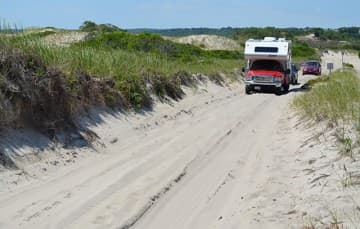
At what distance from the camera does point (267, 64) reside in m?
30.6

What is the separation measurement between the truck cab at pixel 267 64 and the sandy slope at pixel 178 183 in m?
15.5

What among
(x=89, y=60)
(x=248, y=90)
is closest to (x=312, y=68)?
(x=248, y=90)

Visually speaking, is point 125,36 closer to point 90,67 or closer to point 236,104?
point 236,104

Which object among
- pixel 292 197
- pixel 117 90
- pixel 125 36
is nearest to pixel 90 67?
pixel 117 90

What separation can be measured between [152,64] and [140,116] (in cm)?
623

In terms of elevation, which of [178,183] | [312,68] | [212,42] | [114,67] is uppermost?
[114,67]

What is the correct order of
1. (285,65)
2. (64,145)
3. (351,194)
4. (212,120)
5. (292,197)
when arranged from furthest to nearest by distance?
(285,65) → (212,120) → (64,145) → (292,197) → (351,194)

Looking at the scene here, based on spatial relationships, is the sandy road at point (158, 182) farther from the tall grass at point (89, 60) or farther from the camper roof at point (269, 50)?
the camper roof at point (269, 50)

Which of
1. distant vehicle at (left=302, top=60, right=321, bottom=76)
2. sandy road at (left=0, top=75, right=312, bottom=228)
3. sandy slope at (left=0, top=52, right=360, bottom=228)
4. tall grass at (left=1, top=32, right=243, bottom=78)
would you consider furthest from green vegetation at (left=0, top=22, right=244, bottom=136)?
distant vehicle at (left=302, top=60, right=321, bottom=76)

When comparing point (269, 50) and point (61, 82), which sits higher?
point (61, 82)

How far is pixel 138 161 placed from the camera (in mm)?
10562

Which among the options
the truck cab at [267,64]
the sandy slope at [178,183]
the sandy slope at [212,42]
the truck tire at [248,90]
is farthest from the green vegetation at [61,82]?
the sandy slope at [212,42]

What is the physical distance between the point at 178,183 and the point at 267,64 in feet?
74.0

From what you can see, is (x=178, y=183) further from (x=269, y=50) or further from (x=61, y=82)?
(x=269, y=50)
